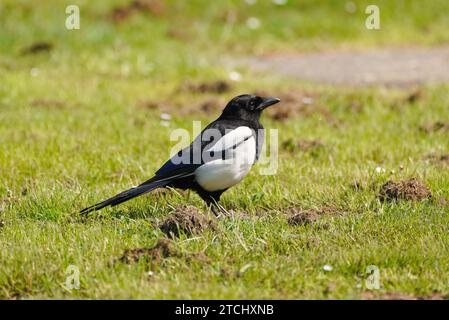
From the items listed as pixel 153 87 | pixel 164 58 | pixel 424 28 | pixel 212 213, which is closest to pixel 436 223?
pixel 212 213

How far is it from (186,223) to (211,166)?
73 cm

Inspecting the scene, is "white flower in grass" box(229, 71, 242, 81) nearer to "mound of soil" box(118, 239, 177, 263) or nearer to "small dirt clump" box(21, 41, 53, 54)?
"small dirt clump" box(21, 41, 53, 54)

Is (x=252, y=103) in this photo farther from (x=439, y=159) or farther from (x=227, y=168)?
(x=439, y=159)

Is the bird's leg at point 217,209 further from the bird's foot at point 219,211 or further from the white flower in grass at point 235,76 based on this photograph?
the white flower in grass at point 235,76

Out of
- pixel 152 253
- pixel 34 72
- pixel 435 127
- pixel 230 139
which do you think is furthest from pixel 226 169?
pixel 34 72

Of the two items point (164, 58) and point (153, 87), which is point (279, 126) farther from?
point (164, 58)

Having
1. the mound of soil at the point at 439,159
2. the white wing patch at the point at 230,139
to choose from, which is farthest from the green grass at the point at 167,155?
the white wing patch at the point at 230,139

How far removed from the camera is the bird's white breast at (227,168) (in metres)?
5.86

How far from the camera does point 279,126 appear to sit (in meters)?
8.99

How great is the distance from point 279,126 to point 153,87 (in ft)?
8.97

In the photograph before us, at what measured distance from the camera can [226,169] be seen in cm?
585

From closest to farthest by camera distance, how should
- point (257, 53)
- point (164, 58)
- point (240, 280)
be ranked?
point (240, 280) < point (164, 58) < point (257, 53)

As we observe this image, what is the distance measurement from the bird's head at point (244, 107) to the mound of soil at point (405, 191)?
1085 millimetres

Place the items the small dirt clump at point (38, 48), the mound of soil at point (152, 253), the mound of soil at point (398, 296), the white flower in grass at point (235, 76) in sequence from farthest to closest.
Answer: the small dirt clump at point (38, 48) < the white flower in grass at point (235, 76) < the mound of soil at point (152, 253) < the mound of soil at point (398, 296)
